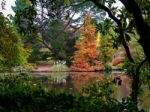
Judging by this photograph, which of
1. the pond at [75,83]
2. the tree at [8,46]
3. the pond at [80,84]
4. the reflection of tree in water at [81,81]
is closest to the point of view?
the tree at [8,46]

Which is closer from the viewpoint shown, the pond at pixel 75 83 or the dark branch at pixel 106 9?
the dark branch at pixel 106 9

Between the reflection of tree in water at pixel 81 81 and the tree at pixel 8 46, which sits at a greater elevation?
the tree at pixel 8 46

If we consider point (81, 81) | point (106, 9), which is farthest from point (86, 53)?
point (106, 9)

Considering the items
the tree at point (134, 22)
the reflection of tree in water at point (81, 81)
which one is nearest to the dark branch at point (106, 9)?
the tree at point (134, 22)

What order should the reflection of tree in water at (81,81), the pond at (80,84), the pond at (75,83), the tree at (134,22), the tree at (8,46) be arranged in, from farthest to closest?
the reflection of tree in water at (81,81) < the pond at (75,83) < the pond at (80,84) < the tree at (8,46) < the tree at (134,22)

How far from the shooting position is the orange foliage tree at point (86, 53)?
3616 cm

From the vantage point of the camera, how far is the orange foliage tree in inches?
1423

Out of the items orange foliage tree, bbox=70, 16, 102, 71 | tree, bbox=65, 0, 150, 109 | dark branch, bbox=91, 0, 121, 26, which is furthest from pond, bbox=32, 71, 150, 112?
orange foliage tree, bbox=70, 16, 102, 71

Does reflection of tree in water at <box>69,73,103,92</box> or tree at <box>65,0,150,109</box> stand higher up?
tree at <box>65,0,150,109</box>

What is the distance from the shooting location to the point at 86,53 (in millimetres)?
36250

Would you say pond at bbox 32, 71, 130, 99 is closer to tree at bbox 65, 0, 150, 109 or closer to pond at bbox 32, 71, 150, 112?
pond at bbox 32, 71, 150, 112

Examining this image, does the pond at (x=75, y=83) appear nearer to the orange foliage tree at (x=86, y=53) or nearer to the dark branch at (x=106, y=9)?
the orange foliage tree at (x=86, y=53)

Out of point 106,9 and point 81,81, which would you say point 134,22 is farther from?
point 81,81

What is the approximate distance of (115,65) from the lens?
3919 centimetres
